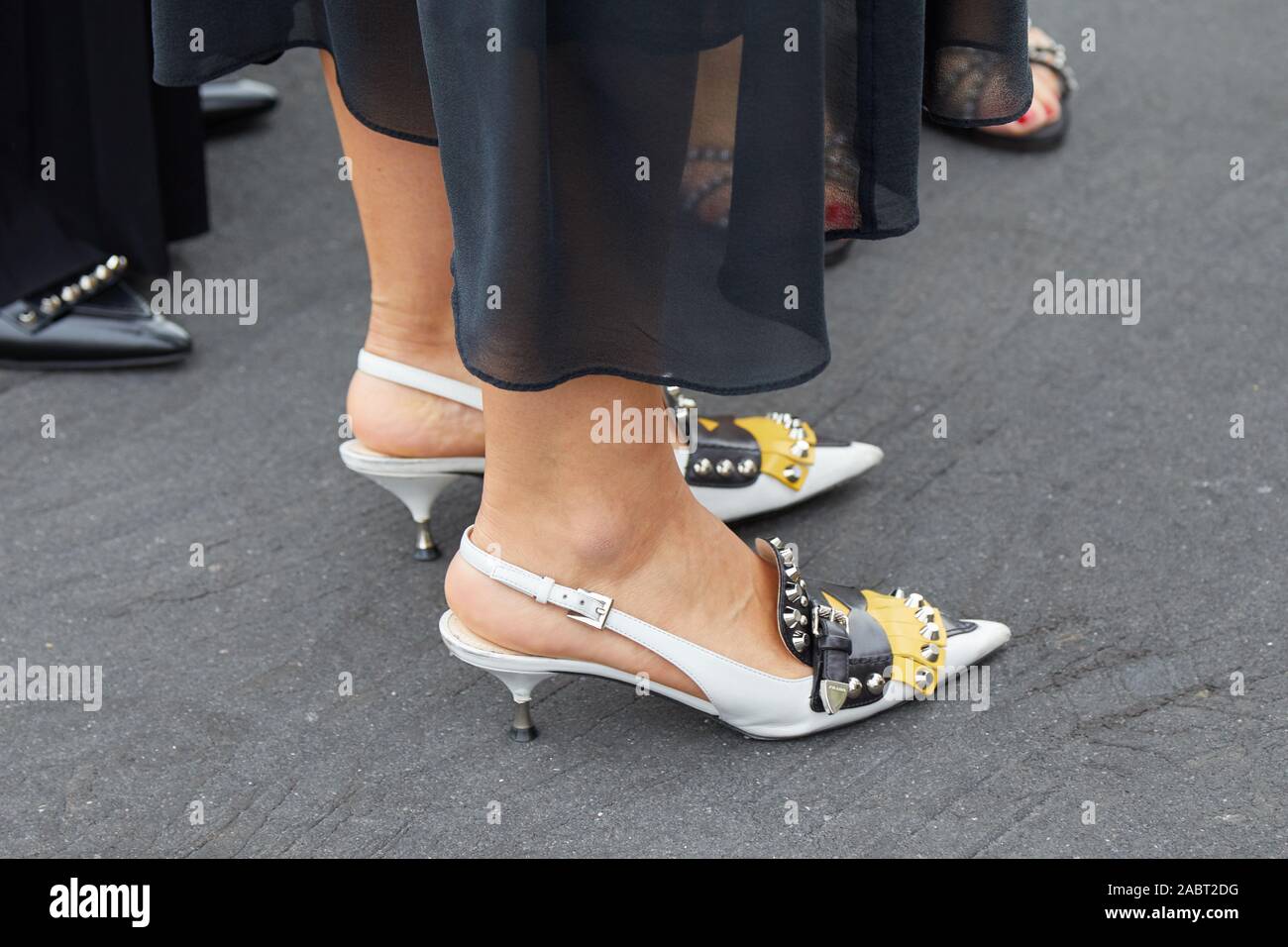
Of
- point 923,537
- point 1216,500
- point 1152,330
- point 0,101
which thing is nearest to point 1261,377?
point 1152,330

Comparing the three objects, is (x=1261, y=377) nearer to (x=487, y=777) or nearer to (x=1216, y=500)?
(x=1216, y=500)

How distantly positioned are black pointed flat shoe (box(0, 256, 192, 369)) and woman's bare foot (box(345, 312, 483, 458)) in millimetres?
573

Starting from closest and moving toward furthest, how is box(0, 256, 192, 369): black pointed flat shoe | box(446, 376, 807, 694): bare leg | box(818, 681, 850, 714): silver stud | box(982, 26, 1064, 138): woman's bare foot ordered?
box(446, 376, 807, 694): bare leg → box(818, 681, 850, 714): silver stud → box(0, 256, 192, 369): black pointed flat shoe → box(982, 26, 1064, 138): woman's bare foot

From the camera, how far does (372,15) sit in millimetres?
995

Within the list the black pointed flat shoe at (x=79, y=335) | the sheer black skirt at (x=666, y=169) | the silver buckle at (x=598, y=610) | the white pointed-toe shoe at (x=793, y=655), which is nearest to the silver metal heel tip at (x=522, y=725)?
the white pointed-toe shoe at (x=793, y=655)

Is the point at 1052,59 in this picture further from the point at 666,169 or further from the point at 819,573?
the point at 666,169

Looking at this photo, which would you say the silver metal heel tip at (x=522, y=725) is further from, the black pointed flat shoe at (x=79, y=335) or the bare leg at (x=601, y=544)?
the black pointed flat shoe at (x=79, y=335)

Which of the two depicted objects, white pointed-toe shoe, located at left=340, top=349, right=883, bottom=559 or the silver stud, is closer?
the silver stud

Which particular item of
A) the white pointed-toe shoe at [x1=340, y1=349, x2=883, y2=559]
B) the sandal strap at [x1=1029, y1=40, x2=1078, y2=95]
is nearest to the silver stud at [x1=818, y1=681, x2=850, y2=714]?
the white pointed-toe shoe at [x1=340, y1=349, x2=883, y2=559]

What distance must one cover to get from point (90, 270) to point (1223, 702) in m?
1.48

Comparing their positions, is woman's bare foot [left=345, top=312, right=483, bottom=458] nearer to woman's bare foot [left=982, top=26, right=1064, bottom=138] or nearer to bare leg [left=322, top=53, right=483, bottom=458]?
bare leg [left=322, top=53, right=483, bottom=458]

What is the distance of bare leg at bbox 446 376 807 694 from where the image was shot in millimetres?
999

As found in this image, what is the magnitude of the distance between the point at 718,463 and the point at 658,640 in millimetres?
328

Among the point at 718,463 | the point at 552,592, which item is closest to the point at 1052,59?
the point at 718,463
